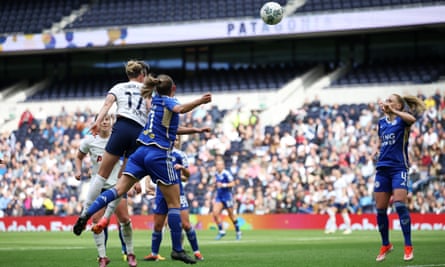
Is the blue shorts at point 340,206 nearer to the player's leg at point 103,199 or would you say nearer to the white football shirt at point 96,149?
the white football shirt at point 96,149

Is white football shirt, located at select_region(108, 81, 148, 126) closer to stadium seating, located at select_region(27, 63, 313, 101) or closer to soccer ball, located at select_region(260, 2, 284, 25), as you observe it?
soccer ball, located at select_region(260, 2, 284, 25)

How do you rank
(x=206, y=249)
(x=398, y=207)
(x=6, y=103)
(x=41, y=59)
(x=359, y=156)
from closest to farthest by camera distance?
1. (x=398, y=207)
2. (x=206, y=249)
3. (x=359, y=156)
4. (x=6, y=103)
5. (x=41, y=59)

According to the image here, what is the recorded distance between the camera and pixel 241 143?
114 feet

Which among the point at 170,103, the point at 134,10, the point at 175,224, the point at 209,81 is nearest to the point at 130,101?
the point at 170,103

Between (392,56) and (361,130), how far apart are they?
7.98 m

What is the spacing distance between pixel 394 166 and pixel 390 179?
0.79 ft

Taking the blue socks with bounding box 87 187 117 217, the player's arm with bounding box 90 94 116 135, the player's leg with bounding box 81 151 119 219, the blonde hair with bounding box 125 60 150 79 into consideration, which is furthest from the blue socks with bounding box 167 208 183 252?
the blonde hair with bounding box 125 60 150 79

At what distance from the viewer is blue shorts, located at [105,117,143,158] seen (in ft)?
37.6

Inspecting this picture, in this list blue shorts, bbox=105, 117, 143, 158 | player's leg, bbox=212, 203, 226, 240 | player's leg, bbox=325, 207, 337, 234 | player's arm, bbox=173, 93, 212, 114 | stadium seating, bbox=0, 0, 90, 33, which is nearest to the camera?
player's arm, bbox=173, 93, 212, 114

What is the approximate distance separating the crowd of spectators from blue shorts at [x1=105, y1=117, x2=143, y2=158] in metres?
18.2

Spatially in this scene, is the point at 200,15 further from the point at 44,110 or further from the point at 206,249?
the point at 206,249

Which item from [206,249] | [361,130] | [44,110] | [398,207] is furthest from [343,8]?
[398,207]

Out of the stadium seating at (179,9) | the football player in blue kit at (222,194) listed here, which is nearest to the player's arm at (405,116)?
the football player in blue kit at (222,194)

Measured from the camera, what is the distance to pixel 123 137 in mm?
11477
